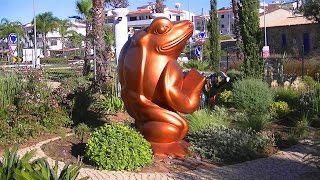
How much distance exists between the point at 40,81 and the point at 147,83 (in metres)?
4.08

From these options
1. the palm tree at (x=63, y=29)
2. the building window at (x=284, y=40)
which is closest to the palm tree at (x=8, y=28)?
the palm tree at (x=63, y=29)

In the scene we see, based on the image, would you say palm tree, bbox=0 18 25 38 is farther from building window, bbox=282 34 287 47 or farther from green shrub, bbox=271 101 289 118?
green shrub, bbox=271 101 289 118

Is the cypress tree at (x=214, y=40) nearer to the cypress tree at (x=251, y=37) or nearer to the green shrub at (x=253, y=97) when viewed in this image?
the cypress tree at (x=251, y=37)

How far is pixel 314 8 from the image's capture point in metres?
34.7

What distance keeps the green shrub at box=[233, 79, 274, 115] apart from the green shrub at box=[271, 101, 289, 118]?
136mm

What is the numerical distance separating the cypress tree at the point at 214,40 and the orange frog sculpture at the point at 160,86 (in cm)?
1866

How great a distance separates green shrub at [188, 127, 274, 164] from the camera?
27.1ft

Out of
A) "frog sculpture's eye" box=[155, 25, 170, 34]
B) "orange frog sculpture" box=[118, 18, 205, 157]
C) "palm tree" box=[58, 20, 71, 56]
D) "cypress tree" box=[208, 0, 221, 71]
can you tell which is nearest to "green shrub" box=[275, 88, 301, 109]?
"orange frog sculpture" box=[118, 18, 205, 157]

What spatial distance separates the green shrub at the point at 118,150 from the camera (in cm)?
742

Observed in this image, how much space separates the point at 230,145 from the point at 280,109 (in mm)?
4647

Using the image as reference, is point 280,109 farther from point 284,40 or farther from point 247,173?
point 284,40

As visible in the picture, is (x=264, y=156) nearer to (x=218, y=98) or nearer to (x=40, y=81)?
(x=40, y=81)

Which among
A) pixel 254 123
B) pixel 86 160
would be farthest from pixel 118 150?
pixel 254 123

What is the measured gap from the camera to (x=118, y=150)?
24.4ft
